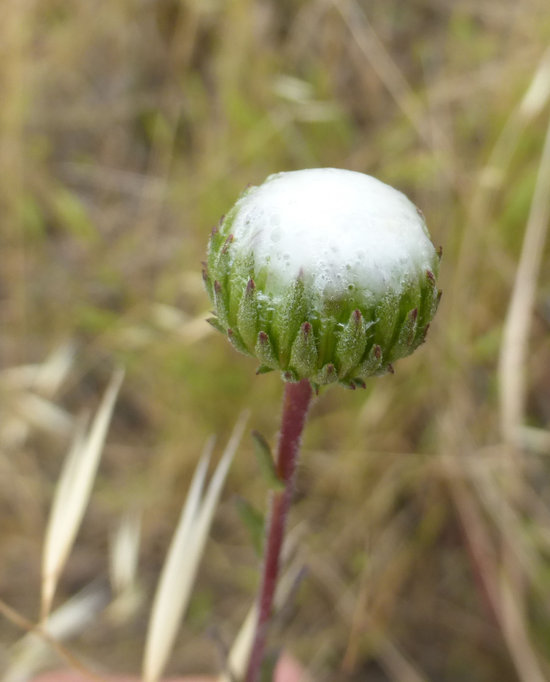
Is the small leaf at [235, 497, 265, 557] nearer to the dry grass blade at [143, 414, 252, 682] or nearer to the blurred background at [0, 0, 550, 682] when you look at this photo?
→ the dry grass blade at [143, 414, 252, 682]

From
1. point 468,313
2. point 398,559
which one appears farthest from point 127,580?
point 468,313

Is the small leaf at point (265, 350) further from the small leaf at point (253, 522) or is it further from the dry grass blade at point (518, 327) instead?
the dry grass blade at point (518, 327)

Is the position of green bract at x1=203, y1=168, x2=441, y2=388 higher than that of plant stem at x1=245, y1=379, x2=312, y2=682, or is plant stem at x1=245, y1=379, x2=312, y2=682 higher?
green bract at x1=203, y1=168, x2=441, y2=388

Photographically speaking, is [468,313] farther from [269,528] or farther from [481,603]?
[269,528]

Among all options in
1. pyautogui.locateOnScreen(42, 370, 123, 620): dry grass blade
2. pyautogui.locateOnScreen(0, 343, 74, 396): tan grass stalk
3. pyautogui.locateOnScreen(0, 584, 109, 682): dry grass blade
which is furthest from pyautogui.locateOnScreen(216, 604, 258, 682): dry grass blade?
pyautogui.locateOnScreen(0, 343, 74, 396): tan grass stalk

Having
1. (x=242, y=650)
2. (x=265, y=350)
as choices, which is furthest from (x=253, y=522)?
(x=265, y=350)
